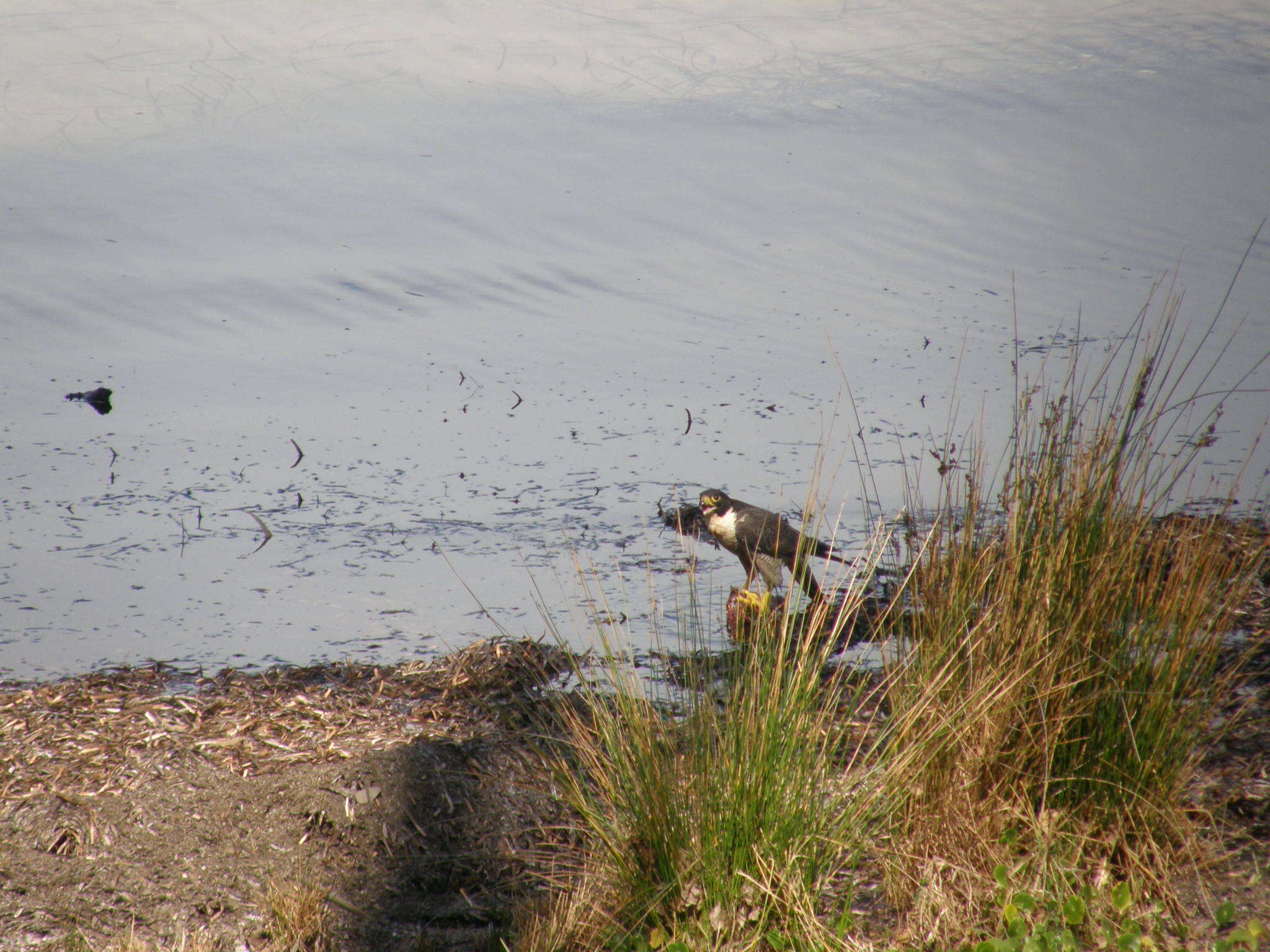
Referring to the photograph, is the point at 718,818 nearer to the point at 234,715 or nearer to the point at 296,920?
the point at 296,920

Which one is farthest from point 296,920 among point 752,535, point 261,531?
point 261,531

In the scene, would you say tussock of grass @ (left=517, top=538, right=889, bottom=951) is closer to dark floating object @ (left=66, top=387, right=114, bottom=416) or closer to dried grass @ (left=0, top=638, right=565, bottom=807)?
dried grass @ (left=0, top=638, right=565, bottom=807)

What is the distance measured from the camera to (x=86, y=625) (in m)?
4.16

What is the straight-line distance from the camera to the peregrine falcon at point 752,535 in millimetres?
4309

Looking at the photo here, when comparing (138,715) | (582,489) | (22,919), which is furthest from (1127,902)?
(582,489)

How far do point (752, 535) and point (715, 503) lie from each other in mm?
254

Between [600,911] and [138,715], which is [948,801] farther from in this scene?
[138,715]

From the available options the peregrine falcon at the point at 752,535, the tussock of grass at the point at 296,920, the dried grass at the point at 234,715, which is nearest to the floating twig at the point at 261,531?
the dried grass at the point at 234,715

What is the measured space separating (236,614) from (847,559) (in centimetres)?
239

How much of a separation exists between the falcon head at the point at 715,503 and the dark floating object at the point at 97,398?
432 cm

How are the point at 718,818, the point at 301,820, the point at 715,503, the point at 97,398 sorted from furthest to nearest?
the point at 97,398
the point at 715,503
the point at 301,820
the point at 718,818

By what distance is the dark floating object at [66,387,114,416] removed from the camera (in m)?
7.03

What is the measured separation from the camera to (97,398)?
7172mm

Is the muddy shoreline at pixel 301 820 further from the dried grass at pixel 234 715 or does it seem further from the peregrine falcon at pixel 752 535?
the peregrine falcon at pixel 752 535
